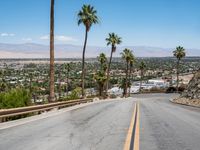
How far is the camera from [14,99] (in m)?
23.5

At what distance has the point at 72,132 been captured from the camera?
45.0 feet

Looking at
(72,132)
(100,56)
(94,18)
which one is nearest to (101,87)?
(100,56)

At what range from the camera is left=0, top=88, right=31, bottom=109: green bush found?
75.0 feet

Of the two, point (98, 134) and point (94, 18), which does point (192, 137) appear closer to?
point (98, 134)

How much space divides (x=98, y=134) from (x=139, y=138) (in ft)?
5.21

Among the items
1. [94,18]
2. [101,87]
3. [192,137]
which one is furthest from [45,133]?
[101,87]

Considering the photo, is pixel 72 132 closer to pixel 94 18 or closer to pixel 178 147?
pixel 178 147

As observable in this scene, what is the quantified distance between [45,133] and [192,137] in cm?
488

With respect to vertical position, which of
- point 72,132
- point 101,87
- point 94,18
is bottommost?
point 101,87

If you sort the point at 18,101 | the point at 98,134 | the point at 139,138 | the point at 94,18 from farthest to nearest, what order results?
the point at 94,18 < the point at 18,101 < the point at 98,134 < the point at 139,138

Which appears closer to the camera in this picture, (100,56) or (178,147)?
(178,147)

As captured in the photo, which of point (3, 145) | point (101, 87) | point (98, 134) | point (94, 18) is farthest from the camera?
point (101, 87)

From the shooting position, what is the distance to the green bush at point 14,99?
22.9 m

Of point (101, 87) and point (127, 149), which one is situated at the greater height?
point (127, 149)
